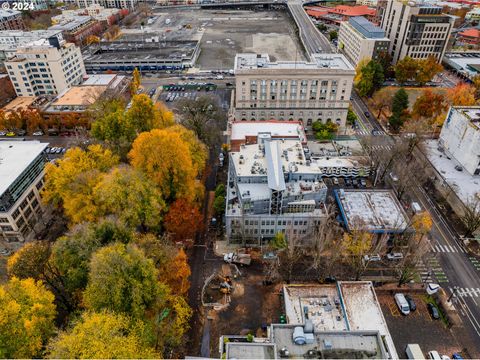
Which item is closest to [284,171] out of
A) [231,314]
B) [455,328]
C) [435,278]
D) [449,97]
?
[231,314]

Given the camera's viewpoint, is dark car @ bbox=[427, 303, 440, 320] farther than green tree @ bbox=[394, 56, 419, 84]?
No

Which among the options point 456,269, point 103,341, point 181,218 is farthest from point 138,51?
point 456,269

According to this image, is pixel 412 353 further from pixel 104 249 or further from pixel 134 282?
pixel 104 249

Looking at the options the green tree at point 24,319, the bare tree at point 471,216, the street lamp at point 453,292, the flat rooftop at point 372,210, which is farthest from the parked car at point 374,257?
the green tree at point 24,319

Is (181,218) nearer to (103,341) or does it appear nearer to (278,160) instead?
(278,160)

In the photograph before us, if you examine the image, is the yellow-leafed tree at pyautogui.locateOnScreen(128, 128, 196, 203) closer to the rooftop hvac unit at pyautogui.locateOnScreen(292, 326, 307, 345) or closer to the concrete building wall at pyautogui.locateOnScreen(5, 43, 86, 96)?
the rooftop hvac unit at pyautogui.locateOnScreen(292, 326, 307, 345)

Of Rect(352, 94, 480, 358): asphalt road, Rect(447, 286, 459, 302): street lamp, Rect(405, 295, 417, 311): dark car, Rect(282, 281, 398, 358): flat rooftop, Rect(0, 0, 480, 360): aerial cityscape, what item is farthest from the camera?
Rect(447, 286, 459, 302): street lamp

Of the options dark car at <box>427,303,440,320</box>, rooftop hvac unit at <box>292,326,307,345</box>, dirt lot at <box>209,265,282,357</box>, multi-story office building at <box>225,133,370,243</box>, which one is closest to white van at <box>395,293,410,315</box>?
dark car at <box>427,303,440,320</box>

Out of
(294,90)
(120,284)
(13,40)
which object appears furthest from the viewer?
(13,40)
